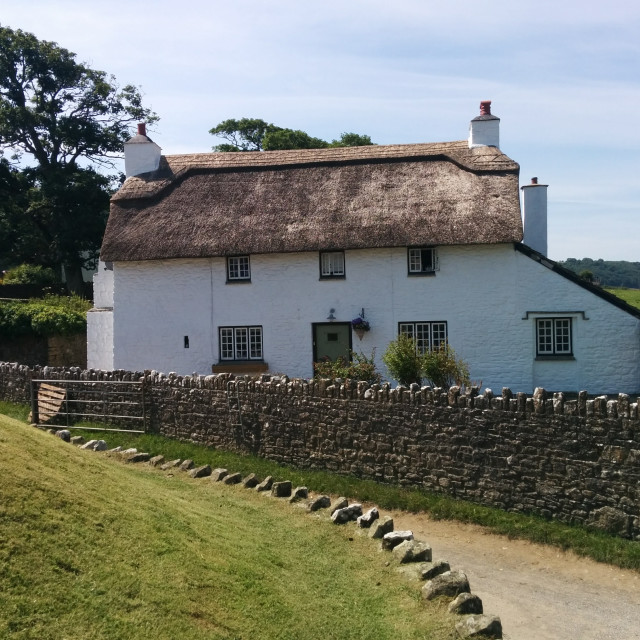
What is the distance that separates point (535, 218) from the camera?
2602 cm

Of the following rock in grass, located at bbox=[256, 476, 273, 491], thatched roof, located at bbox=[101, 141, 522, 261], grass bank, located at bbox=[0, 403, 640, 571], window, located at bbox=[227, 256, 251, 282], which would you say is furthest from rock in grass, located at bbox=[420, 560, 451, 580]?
window, located at bbox=[227, 256, 251, 282]

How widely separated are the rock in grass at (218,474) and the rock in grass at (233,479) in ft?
0.38

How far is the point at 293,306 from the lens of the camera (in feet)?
79.7

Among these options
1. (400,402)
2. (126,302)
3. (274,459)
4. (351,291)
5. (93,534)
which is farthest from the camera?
(126,302)

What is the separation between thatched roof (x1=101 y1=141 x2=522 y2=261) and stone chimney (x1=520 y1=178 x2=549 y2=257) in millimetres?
1977

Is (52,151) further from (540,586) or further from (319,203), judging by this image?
(540,586)

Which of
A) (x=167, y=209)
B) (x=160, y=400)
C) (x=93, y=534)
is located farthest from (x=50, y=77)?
(x=93, y=534)

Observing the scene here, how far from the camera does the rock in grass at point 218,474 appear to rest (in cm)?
1438

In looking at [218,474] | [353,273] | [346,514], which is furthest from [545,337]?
[346,514]

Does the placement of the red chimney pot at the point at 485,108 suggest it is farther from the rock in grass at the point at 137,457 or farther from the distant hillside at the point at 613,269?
the distant hillside at the point at 613,269

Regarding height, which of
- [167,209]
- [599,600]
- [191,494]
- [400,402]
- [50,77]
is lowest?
[599,600]

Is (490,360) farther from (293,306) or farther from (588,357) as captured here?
(293,306)

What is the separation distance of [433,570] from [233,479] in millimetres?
5598

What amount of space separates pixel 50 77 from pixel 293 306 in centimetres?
2511
